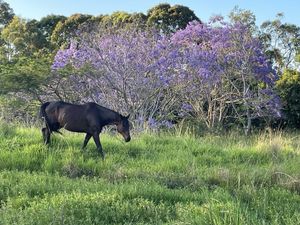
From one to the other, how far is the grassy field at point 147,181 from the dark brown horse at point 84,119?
1.18ft

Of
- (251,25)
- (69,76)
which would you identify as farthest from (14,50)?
(251,25)

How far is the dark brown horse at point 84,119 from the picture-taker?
386 inches

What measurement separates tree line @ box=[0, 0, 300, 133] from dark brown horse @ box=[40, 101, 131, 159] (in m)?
6.29

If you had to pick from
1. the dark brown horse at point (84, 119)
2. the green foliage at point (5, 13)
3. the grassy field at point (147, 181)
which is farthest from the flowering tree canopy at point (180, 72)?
the green foliage at point (5, 13)

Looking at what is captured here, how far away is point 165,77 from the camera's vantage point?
16750 mm

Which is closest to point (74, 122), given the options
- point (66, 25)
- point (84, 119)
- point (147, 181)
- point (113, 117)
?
point (84, 119)

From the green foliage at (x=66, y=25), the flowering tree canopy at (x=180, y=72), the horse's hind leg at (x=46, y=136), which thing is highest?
the green foliage at (x=66, y=25)

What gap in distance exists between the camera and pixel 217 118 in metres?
20.5

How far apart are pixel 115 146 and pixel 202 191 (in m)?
3.47

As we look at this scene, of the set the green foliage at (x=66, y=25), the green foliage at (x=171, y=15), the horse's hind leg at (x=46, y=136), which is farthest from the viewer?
the green foliage at (x=66, y=25)

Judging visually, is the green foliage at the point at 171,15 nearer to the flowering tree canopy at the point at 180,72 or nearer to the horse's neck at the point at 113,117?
the flowering tree canopy at the point at 180,72

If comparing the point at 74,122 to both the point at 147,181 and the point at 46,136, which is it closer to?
the point at 46,136

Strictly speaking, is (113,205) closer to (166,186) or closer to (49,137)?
(166,186)

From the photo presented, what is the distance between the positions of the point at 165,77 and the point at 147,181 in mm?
9479
